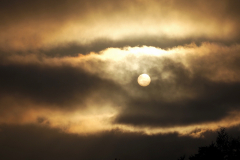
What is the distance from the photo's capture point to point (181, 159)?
263 feet

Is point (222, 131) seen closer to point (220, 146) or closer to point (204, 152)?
point (220, 146)

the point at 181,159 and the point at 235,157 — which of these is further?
the point at 181,159

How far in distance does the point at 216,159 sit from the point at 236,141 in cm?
825

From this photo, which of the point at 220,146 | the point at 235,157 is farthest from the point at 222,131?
the point at 235,157

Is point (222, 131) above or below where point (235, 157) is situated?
above

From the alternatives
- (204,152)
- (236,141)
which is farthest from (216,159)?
(236,141)

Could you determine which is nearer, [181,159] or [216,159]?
[216,159]

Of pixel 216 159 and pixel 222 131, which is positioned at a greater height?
pixel 222 131

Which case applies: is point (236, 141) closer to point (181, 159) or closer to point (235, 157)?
point (235, 157)

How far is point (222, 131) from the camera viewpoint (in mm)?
81812

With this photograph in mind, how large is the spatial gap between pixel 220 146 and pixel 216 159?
8.88 meters

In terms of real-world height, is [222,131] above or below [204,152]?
above

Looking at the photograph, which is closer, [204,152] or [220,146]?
[204,152]

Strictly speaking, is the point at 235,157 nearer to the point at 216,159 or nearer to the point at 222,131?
the point at 216,159
